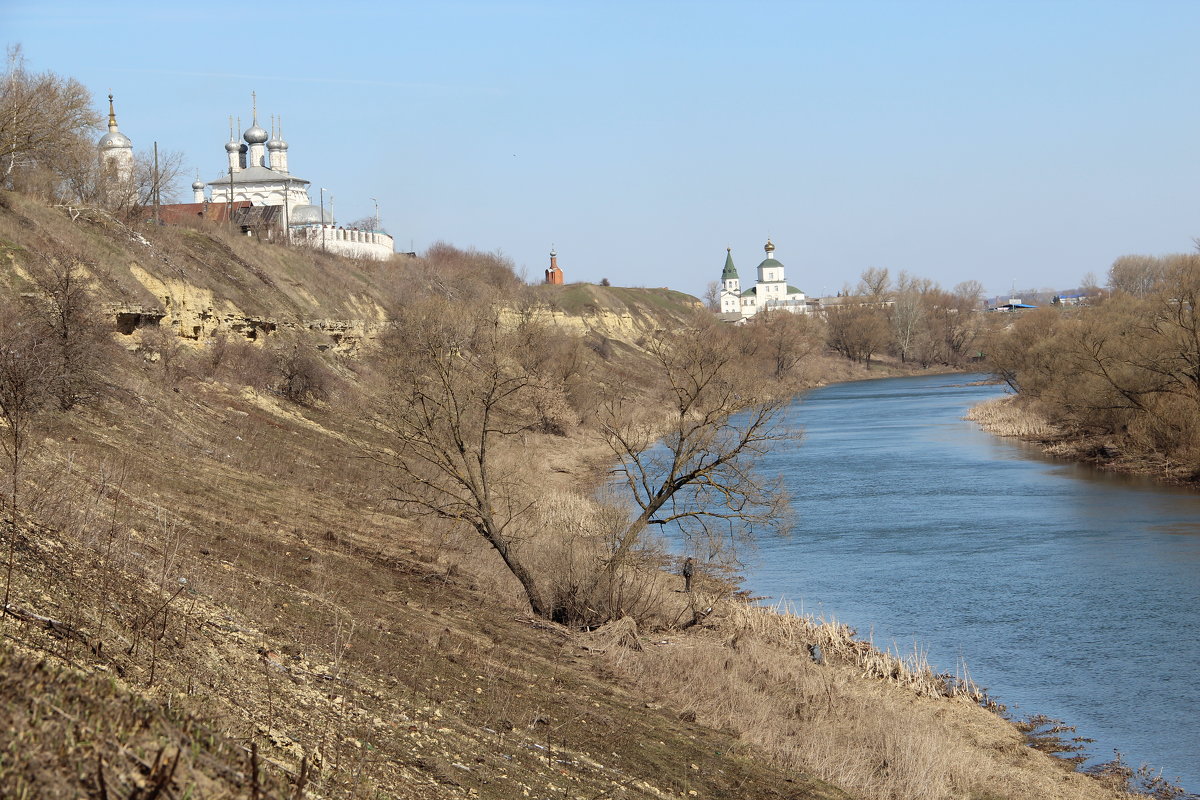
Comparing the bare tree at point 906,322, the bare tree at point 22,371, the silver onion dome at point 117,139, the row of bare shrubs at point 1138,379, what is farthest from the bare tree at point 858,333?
the bare tree at point 22,371

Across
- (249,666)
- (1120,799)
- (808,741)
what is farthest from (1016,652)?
(249,666)

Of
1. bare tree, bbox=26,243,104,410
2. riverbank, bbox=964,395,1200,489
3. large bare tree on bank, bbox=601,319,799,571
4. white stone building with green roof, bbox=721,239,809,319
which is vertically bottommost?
riverbank, bbox=964,395,1200,489

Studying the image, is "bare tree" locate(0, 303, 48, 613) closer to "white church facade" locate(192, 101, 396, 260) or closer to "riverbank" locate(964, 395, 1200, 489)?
"riverbank" locate(964, 395, 1200, 489)

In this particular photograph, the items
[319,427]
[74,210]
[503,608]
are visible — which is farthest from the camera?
[74,210]

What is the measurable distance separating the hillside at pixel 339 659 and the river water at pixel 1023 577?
1.89 meters

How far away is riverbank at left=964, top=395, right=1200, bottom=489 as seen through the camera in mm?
39175

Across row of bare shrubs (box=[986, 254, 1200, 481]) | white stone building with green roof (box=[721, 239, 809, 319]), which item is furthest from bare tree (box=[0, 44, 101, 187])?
white stone building with green roof (box=[721, 239, 809, 319])

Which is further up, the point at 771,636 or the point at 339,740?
the point at 339,740

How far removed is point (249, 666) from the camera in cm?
986

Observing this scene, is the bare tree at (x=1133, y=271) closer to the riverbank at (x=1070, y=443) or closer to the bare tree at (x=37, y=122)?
the riverbank at (x=1070, y=443)

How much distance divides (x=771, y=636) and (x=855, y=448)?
30518 millimetres

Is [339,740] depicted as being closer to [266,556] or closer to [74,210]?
[266,556]

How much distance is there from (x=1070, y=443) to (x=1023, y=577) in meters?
24.3

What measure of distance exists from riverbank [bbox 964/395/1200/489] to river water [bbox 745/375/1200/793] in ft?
3.71
